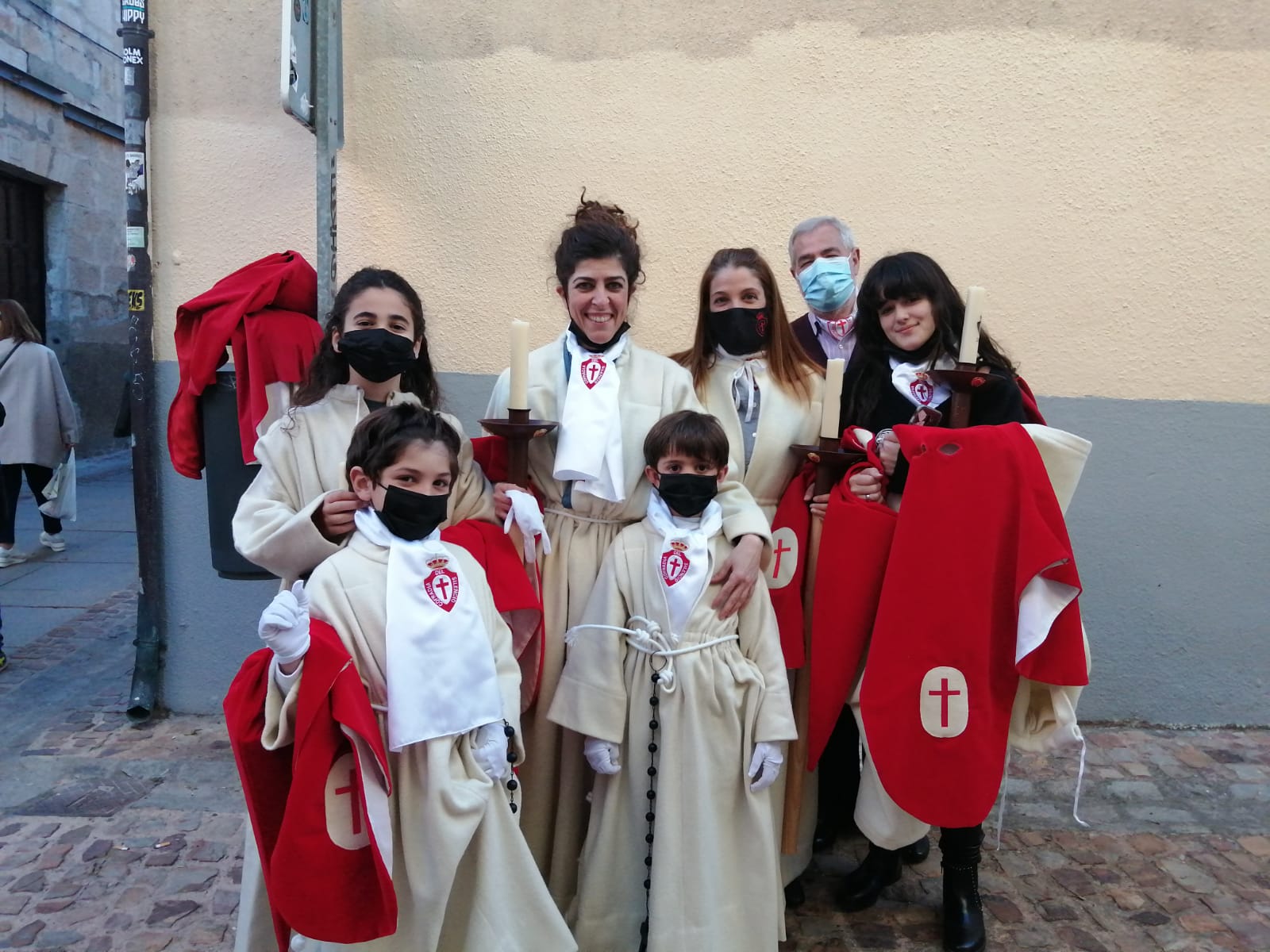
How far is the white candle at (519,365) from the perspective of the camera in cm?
226

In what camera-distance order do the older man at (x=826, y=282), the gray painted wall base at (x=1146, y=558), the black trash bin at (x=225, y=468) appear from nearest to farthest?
the older man at (x=826, y=282) → the black trash bin at (x=225, y=468) → the gray painted wall base at (x=1146, y=558)

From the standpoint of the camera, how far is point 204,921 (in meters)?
2.82

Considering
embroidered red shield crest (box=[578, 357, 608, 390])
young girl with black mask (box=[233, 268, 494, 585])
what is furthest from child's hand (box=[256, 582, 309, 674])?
embroidered red shield crest (box=[578, 357, 608, 390])

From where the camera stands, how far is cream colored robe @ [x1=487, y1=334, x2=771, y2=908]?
8.63 feet

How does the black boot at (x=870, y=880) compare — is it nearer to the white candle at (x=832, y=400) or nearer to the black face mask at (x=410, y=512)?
the white candle at (x=832, y=400)

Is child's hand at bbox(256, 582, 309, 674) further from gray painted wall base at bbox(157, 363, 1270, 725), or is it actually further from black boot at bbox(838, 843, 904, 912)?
gray painted wall base at bbox(157, 363, 1270, 725)

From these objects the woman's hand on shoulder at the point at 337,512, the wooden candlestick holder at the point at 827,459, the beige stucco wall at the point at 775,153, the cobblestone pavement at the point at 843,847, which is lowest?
the cobblestone pavement at the point at 843,847

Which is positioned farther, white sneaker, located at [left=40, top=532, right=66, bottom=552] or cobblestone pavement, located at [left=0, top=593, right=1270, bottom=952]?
white sneaker, located at [left=40, top=532, right=66, bottom=552]

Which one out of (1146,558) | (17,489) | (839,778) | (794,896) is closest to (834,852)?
(839,778)

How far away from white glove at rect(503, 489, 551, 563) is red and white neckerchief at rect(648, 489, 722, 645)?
31 cm

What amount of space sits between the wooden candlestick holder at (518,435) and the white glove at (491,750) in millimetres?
629

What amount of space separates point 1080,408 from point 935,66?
1625 mm

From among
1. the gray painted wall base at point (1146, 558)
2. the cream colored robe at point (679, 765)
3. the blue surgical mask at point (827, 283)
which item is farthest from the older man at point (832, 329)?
the gray painted wall base at point (1146, 558)

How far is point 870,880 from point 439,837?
1.57 m
